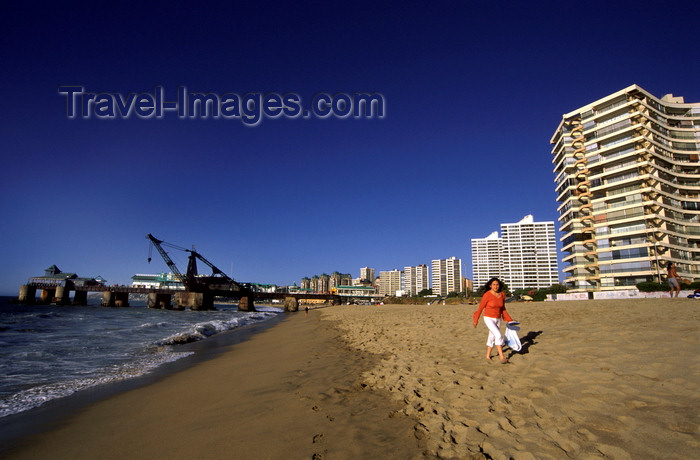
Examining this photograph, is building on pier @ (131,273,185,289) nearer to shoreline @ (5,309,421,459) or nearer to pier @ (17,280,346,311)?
pier @ (17,280,346,311)

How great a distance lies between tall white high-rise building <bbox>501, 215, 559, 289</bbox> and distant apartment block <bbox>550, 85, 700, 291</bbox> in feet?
322

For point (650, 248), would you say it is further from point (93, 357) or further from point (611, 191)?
point (93, 357)

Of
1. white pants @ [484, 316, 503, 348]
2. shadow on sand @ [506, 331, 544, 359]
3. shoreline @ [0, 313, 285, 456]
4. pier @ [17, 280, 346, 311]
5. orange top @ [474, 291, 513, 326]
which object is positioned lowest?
pier @ [17, 280, 346, 311]

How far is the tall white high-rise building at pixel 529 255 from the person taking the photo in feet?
467

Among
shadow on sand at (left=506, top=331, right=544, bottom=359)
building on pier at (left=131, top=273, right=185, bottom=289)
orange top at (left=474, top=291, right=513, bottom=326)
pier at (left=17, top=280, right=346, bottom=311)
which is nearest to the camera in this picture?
orange top at (left=474, top=291, right=513, bottom=326)

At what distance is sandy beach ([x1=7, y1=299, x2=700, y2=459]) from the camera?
10.2ft

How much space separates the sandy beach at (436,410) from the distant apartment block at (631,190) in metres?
50.9

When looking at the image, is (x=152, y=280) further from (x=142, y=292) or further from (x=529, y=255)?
(x=529, y=255)

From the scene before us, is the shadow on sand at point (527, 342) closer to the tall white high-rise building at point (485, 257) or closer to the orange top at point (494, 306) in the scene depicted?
the orange top at point (494, 306)

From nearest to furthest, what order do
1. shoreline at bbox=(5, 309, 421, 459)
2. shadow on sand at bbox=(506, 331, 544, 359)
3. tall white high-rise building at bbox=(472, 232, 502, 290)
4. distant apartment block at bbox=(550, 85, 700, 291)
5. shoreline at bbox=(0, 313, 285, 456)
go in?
shoreline at bbox=(5, 309, 421, 459) → shoreline at bbox=(0, 313, 285, 456) → shadow on sand at bbox=(506, 331, 544, 359) → distant apartment block at bbox=(550, 85, 700, 291) → tall white high-rise building at bbox=(472, 232, 502, 290)

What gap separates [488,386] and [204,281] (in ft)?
261

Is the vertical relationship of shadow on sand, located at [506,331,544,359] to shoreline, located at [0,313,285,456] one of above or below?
→ above

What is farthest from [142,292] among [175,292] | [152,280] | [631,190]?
[631,190]

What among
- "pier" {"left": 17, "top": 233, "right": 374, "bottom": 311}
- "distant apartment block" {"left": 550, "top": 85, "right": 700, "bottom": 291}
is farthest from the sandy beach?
"pier" {"left": 17, "top": 233, "right": 374, "bottom": 311}
